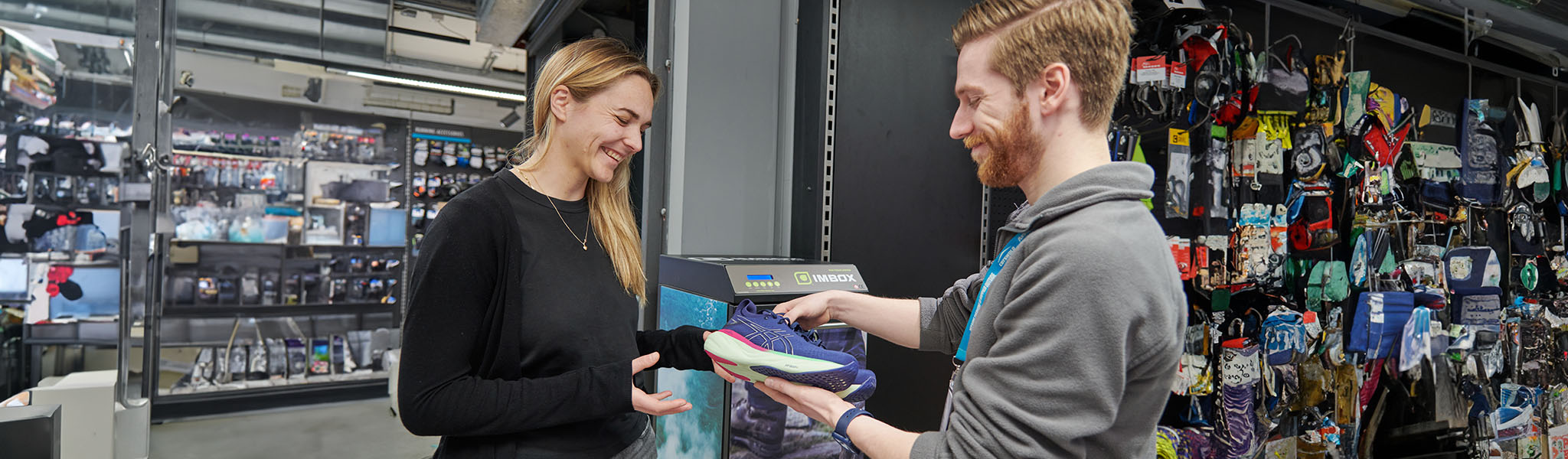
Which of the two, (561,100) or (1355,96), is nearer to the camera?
(561,100)

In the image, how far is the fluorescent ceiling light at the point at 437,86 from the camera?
6250 mm

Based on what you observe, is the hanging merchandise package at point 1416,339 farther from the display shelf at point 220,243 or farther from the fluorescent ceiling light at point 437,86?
the display shelf at point 220,243

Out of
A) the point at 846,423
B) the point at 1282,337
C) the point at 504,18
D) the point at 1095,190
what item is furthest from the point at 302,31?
the point at 1282,337

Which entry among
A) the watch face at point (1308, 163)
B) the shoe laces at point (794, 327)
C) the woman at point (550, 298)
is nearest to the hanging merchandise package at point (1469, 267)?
the watch face at point (1308, 163)

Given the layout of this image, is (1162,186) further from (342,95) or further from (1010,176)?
(342,95)

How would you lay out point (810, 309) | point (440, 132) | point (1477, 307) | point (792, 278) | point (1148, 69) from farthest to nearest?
point (440, 132)
point (1477, 307)
point (1148, 69)
point (792, 278)
point (810, 309)

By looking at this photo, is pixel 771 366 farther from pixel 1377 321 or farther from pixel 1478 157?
pixel 1478 157

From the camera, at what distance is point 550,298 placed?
4.08 ft

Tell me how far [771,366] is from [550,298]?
415mm

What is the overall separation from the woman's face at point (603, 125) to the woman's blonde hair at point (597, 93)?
2 centimetres

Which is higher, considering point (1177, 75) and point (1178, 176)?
point (1177, 75)

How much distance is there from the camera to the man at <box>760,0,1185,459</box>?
90 centimetres

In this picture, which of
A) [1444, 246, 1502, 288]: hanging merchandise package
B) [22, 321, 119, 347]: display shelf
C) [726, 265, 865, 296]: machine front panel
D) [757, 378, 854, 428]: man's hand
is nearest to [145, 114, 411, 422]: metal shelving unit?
Result: [22, 321, 119, 347]: display shelf

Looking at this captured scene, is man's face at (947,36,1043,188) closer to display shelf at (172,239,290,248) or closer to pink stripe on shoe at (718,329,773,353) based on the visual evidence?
pink stripe on shoe at (718,329,773,353)
